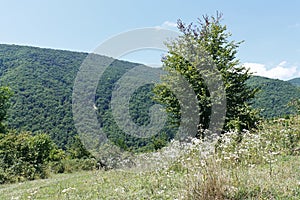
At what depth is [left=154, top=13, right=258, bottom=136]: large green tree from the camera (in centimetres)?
1117

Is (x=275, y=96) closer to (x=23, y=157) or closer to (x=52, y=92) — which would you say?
(x=23, y=157)

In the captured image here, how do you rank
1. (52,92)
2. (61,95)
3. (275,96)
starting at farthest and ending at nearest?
(52,92), (61,95), (275,96)

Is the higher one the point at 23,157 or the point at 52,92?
the point at 52,92

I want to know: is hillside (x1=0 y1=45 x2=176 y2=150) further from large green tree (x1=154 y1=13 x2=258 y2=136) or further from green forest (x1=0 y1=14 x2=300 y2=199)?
large green tree (x1=154 y1=13 x2=258 y2=136)

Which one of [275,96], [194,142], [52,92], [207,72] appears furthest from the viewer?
[52,92]

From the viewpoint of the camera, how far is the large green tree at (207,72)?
1117 cm

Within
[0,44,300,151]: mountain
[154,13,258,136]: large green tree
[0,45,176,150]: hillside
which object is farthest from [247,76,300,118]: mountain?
[154,13,258,136]: large green tree

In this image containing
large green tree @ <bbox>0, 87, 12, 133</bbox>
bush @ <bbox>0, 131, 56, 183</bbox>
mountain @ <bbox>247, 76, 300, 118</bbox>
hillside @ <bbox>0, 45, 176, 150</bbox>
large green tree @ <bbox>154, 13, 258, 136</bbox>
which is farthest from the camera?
mountain @ <bbox>247, 76, 300, 118</bbox>

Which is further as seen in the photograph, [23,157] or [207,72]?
[23,157]

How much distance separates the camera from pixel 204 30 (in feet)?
41.1

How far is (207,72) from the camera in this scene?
1118 cm

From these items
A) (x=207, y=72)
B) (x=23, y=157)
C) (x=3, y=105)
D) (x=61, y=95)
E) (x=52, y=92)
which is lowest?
(x=23, y=157)

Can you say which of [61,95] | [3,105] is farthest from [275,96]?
[61,95]

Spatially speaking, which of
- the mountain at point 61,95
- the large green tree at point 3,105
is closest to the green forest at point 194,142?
the large green tree at point 3,105
